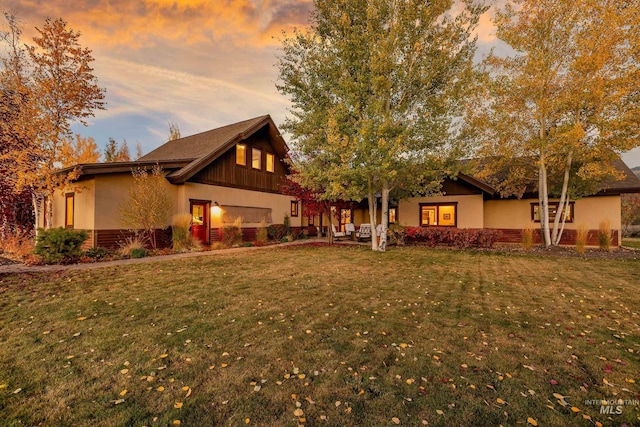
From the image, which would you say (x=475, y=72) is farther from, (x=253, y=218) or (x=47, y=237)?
(x=47, y=237)

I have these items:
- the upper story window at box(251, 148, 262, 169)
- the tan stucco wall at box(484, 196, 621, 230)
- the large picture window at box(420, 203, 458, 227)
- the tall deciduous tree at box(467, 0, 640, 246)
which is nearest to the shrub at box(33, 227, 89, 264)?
the upper story window at box(251, 148, 262, 169)

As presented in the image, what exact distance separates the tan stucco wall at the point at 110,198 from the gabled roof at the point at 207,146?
1759 millimetres

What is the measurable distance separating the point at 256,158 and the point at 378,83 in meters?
8.80

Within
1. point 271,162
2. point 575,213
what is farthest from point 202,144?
point 575,213

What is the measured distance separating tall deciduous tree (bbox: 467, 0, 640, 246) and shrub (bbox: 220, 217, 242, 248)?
1176 cm

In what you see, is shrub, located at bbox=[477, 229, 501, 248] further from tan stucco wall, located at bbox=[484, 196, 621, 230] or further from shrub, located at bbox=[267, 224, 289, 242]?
shrub, located at bbox=[267, 224, 289, 242]

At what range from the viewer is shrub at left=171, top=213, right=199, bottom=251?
11.9 meters

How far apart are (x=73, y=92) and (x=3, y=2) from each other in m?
3.79

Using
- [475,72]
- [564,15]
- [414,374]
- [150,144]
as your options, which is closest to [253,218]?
[475,72]

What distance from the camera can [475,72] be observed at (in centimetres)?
1100

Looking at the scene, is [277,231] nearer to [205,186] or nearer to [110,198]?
[205,186]

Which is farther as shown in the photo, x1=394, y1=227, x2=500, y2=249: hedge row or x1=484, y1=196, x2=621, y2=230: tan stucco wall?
x1=484, y1=196, x2=621, y2=230: tan stucco wall

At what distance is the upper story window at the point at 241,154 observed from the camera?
50.8 feet

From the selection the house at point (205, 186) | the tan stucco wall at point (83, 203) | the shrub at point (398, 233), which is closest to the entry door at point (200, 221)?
the house at point (205, 186)
